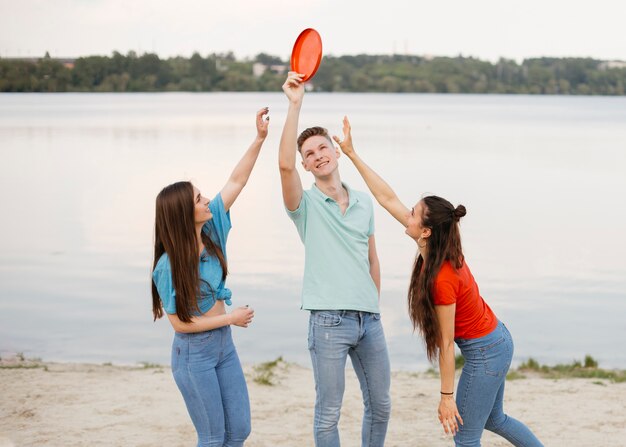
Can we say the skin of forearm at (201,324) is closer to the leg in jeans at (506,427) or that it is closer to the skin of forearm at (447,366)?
the skin of forearm at (447,366)

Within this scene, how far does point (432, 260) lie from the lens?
4.50 metres

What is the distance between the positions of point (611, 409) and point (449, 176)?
25.4 m

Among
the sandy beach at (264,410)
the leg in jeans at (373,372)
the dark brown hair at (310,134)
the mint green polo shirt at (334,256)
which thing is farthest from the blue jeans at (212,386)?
the sandy beach at (264,410)

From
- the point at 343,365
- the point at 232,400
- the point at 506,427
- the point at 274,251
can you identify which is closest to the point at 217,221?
the point at 232,400

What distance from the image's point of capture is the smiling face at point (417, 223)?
457cm

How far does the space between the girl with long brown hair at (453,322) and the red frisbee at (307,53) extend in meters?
1.07

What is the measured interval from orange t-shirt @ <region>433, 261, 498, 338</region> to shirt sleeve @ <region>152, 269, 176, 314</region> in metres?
1.31

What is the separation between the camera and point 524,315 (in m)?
12.6

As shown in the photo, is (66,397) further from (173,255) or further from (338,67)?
(338,67)

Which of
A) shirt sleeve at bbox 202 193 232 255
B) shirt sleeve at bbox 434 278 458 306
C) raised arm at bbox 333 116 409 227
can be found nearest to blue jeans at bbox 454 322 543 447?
shirt sleeve at bbox 434 278 458 306

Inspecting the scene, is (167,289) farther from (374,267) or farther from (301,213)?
(374,267)

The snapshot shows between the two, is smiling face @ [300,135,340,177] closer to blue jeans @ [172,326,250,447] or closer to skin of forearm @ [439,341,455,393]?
blue jeans @ [172,326,250,447]

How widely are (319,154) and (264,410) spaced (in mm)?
3009

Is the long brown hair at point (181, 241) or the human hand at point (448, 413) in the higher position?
the long brown hair at point (181, 241)
